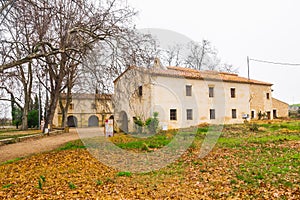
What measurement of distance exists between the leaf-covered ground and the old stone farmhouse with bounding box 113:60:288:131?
9016 mm

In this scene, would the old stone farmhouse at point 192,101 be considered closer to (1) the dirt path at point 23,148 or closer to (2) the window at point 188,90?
(2) the window at point 188,90

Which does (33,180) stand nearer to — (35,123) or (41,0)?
(41,0)

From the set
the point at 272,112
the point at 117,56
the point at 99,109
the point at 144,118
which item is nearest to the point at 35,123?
the point at 144,118

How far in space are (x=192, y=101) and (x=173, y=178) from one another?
60.0 feet

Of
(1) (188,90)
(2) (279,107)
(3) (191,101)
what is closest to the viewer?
(1) (188,90)

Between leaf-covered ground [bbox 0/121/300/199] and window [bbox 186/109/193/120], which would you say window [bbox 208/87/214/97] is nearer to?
window [bbox 186/109/193/120]

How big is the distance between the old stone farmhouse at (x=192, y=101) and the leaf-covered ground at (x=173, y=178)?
902 cm

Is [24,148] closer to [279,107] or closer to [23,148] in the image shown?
[23,148]

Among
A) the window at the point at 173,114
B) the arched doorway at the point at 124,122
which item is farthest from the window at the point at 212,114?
the arched doorway at the point at 124,122

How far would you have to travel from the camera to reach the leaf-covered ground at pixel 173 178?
5.37 metres

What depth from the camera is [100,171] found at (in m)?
7.88

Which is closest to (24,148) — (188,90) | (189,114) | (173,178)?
(173,178)

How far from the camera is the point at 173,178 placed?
22.1ft

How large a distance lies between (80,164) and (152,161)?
267cm
